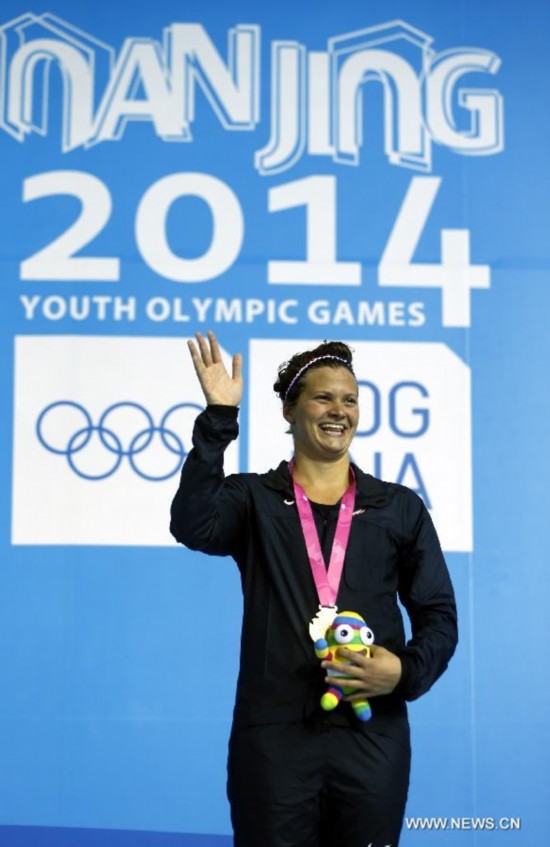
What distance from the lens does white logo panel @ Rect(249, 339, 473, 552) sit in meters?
3.84

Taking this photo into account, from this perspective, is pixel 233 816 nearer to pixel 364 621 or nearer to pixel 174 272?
pixel 364 621

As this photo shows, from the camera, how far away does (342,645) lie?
76.5 inches

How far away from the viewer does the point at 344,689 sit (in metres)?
1.96

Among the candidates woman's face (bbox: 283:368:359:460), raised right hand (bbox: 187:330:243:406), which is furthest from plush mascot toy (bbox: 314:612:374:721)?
raised right hand (bbox: 187:330:243:406)

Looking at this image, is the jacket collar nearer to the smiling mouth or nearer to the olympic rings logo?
the smiling mouth

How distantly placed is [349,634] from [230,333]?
209 centimetres

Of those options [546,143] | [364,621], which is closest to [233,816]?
[364,621]

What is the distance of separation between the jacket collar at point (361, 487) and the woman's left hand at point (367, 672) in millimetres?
316

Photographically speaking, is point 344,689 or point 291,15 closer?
point 344,689

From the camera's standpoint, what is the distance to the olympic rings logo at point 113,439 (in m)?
3.83

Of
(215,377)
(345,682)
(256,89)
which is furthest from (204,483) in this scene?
(256,89)

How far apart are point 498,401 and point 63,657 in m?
1.82

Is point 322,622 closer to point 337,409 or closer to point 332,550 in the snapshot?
point 332,550

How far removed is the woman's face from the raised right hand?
180 millimetres
